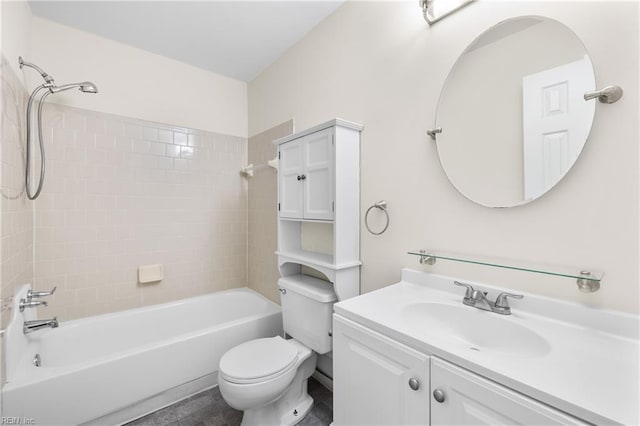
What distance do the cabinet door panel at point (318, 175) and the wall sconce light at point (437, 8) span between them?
70 centimetres

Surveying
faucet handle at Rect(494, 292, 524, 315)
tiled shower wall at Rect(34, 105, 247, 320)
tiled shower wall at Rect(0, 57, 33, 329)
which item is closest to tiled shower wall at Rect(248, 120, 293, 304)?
tiled shower wall at Rect(34, 105, 247, 320)

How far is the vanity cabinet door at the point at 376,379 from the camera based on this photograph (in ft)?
2.84

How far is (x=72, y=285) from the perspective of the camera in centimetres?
204

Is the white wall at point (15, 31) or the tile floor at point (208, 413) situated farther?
the tile floor at point (208, 413)

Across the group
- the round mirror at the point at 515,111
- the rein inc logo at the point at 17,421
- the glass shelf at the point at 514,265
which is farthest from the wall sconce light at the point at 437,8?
the rein inc logo at the point at 17,421

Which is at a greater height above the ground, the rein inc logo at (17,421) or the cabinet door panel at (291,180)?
the cabinet door panel at (291,180)

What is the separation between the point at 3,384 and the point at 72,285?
868 millimetres

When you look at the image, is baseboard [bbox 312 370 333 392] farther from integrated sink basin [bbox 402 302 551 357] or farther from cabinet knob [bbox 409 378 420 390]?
cabinet knob [bbox 409 378 420 390]

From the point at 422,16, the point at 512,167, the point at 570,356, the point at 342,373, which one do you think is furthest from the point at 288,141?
the point at 570,356

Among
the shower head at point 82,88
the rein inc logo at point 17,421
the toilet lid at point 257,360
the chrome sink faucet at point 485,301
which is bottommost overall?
the rein inc logo at point 17,421

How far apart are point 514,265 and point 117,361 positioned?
6.84ft

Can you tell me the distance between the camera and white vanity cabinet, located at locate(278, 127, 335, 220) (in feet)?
5.22

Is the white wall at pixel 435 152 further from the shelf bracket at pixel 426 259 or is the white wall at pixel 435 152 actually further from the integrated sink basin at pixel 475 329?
the integrated sink basin at pixel 475 329

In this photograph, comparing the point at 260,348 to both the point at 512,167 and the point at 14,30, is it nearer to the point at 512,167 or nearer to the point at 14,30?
the point at 512,167
